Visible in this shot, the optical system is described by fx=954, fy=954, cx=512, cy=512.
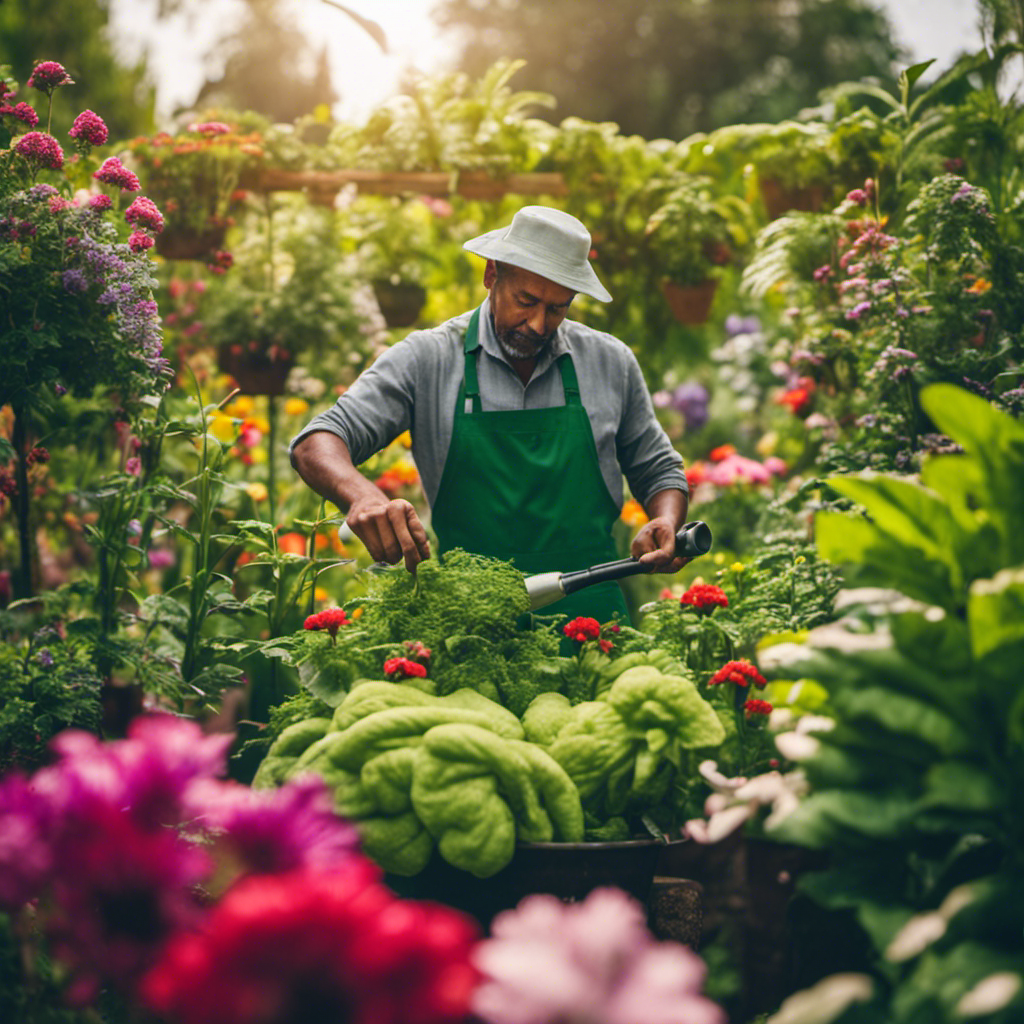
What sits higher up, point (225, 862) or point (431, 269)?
point (431, 269)

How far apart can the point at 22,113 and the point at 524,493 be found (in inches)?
63.4

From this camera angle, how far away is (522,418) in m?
2.51

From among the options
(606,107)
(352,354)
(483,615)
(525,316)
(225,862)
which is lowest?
(225,862)

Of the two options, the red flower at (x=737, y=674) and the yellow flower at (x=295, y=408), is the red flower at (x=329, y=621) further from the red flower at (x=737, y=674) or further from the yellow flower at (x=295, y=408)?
the yellow flower at (x=295, y=408)

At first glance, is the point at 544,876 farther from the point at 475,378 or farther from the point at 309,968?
the point at 475,378

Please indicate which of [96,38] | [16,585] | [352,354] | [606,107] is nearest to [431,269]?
[352,354]

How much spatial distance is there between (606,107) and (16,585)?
1388 cm

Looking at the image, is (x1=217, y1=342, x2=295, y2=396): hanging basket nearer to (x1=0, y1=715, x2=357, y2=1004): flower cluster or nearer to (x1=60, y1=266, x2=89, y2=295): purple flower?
(x1=60, y1=266, x2=89, y2=295): purple flower

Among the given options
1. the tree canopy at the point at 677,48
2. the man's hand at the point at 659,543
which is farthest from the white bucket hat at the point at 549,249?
the tree canopy at the point at 677,48

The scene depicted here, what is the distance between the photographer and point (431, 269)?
17.1 feet

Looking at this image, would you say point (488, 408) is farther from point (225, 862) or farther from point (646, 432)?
point (225, 862)

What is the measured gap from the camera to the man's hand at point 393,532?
1.83 m

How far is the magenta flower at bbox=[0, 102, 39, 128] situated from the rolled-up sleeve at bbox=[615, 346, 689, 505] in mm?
1704

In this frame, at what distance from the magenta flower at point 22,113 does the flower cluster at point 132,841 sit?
211 cm
